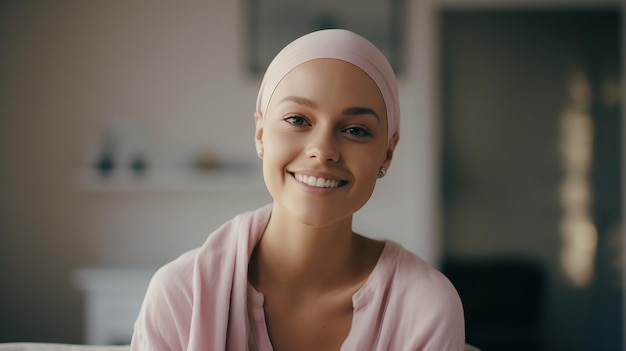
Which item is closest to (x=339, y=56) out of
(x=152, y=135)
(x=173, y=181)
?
(x=173, y=181)

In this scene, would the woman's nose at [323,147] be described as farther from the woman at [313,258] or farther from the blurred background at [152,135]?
the blurred background at [152,135]

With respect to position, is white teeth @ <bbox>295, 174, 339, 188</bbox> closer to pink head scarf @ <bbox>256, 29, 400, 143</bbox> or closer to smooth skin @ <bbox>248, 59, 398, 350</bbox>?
smooth skin @ <bbox>248, 59, 398, 350</bbox>

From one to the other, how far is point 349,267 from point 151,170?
277 cm

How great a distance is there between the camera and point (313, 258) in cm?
117

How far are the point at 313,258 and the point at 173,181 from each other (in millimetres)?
2660

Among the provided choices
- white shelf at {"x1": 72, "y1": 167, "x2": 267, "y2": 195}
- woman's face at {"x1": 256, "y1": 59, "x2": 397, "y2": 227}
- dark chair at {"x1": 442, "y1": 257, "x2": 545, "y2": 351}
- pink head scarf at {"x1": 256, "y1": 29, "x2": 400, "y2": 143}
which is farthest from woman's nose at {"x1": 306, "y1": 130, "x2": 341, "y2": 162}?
dark chair at {"x1": 442, "y1": 257, "x2": 545, "y2": 351}

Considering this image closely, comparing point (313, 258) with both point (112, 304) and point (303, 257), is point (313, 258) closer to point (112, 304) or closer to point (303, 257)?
point (303, 257)

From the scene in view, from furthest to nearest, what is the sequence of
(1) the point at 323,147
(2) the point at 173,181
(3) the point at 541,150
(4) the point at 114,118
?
(3) the point at 541,150, (4) the point at 114,118, (2) the point at 173,181, (1) the point at 323,147

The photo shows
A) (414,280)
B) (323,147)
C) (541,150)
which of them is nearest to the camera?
(323,147)

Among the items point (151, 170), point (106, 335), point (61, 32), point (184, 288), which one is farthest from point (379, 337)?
point (61, 32)

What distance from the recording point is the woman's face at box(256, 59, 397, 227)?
105 cm

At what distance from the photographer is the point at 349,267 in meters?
1.20

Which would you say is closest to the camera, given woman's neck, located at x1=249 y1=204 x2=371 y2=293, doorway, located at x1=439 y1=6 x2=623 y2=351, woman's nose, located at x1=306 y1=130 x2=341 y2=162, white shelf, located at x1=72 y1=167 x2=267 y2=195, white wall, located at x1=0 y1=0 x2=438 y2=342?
woman's nose, located at x1=306 y1=130 x2=341 y2=162

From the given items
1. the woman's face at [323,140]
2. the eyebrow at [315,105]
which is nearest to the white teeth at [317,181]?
the woman's face at [323,140]
